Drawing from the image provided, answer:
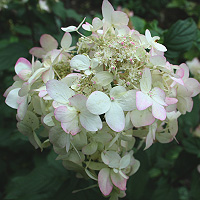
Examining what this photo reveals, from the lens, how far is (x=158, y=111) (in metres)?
0.54

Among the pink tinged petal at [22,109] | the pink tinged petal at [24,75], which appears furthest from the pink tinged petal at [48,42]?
the pink tinged petal at [22,109]

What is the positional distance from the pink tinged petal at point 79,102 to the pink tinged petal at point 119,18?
10.7 inches

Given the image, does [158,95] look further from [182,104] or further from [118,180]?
[118,180]

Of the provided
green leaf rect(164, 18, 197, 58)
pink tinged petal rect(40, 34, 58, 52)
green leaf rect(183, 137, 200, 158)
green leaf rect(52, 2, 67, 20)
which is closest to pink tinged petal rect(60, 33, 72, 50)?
pink tinged petal rect(40, 34, 58, 52)

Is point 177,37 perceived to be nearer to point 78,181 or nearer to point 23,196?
point 78,181

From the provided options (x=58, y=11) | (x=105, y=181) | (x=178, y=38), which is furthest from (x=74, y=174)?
(x=58, y=11)

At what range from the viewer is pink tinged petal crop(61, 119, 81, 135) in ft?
1.70

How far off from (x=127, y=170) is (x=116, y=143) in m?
0.13

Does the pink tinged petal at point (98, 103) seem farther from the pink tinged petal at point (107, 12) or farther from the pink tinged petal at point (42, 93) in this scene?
the pink tinged petal at point (107, 12)

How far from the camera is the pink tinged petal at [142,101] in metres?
0.51

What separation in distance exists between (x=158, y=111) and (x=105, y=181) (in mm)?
243

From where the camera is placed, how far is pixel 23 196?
1.21m

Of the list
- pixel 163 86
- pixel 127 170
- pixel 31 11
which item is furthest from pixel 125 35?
pixel 31 11

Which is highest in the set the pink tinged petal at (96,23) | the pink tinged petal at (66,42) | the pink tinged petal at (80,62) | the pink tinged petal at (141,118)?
the pink tinged petal at (96,23)
